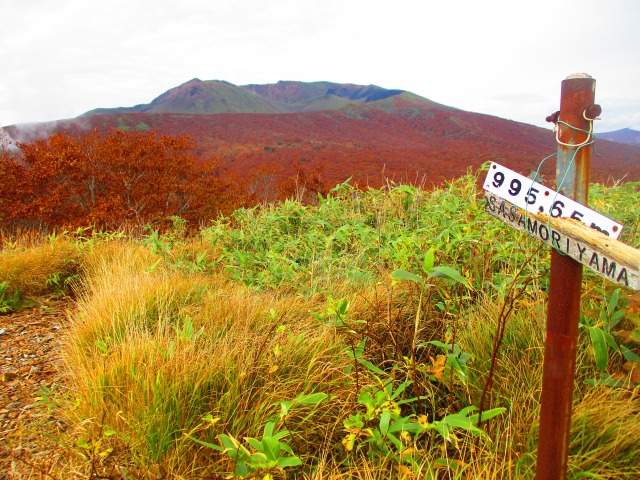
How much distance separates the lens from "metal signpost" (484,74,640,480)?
1.15 m

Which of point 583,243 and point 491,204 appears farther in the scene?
point 491,204

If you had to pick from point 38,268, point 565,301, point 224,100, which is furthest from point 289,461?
point 224,100

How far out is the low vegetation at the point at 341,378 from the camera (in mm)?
1535

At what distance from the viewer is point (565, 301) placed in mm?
1208

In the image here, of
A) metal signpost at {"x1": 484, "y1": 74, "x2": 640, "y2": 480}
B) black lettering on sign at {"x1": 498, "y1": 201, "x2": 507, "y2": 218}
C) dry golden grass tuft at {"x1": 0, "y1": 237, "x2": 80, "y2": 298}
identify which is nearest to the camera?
metal signpost at {"x1": 484, "y1": 74, "x2": 640, "y2": 480}

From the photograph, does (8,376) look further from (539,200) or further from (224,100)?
(224,100)

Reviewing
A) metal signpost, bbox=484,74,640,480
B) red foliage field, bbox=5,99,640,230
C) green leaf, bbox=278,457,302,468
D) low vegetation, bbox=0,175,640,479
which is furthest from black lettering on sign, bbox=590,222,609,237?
red foliage field, bbox=5,99,640,230

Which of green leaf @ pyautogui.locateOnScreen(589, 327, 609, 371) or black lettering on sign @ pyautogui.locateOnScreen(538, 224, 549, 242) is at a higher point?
black lettering on sign @ pyautogui.locateOnScreen(538, 224, 549, 242)

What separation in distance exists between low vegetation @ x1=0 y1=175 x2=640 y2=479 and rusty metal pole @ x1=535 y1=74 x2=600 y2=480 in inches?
8.1

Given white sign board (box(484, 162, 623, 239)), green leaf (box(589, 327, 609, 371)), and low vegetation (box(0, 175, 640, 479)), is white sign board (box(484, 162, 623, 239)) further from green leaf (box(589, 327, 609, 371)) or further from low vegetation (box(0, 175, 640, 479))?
green leaf (box(589, 327, 609, 371))

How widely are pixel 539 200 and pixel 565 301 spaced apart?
30cm

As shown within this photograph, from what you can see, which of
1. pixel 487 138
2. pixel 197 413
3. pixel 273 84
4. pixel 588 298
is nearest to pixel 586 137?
pixel 588 298

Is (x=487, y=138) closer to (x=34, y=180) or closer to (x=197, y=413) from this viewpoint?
(x=34, y=180)

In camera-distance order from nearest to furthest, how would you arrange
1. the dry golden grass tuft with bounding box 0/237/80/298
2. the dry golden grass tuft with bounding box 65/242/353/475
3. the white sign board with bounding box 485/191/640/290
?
1. the white sign board with bounding box 485/191/640/290
2. the dry golden grass tuft with bounding box 65/242/353/475
3. the dry golden grass tuft with bounding box 0/237/80/298
